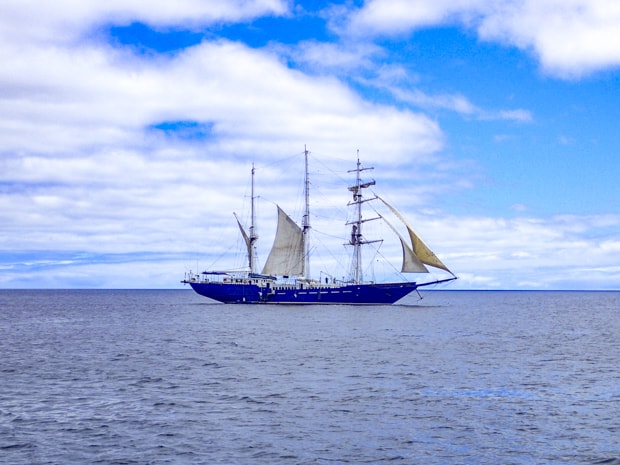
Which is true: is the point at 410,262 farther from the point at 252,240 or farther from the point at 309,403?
the point at 309,403

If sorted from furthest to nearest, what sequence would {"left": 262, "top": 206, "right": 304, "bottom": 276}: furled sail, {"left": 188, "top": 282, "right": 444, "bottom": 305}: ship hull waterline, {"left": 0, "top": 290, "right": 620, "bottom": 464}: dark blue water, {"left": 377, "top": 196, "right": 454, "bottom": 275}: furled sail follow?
{"left": 262, "top": 206, "right": 304, "bottom": 276}: furled sail
{"left": 188, "top": 282, "right": 444, "bottom": 305}: ship hull waterline
{"left": 377, "top": 196, "right": 454, "bottom": 275}: furled sail
{"left": 0, "top": 290, "right": 620, "bottom": 464}: dark blue water

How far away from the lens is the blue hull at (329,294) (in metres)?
123

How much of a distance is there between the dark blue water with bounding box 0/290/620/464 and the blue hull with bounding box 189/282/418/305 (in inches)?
2422

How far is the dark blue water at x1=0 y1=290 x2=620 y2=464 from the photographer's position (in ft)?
79.6

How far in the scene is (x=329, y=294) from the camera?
124 meters

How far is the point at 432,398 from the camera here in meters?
33.3

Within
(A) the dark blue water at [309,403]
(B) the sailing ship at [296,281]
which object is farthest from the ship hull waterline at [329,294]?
(A) the dark blue water at [309,403]

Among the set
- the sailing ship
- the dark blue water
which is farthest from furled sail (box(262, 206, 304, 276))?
the dark blue water

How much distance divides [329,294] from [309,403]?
9238 cm

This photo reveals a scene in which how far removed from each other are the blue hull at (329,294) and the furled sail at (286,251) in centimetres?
458

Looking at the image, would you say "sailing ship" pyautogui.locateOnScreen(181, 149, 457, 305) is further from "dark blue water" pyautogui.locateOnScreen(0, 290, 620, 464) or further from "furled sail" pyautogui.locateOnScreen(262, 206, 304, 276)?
"dark blue water" pyautogui.locateOnScreen(0, 290, 620, 464)

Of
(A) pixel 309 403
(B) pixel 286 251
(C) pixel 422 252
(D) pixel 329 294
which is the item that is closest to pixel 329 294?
(D) pixel 329 294

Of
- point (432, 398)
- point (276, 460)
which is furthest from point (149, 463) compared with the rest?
point (432, 398)

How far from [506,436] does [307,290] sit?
3942 inches
